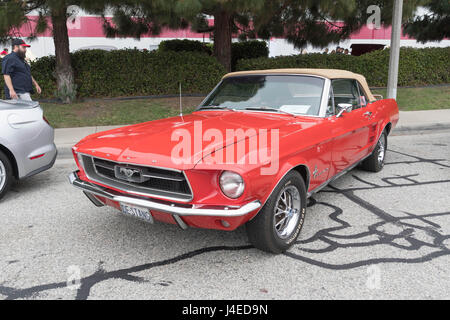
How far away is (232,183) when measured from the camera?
9.40ft

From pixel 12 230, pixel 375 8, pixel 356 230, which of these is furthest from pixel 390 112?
pixel 375 8

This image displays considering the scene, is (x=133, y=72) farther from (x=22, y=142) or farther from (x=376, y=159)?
(x=376, y=159)

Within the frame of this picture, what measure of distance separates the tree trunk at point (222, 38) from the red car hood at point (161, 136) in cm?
858

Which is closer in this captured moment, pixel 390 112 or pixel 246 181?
pixel 246 181

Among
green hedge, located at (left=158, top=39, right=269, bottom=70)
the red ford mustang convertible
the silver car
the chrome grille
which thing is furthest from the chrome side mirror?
green hedge, located at (left=158, top=39, right=269, bottom=70)

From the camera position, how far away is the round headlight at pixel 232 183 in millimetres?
2859

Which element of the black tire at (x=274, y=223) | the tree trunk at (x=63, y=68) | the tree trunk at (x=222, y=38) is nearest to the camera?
the black tire at (x=274, y=223)

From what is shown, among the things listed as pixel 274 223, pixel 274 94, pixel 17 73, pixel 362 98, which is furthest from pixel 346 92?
pixel 17 73

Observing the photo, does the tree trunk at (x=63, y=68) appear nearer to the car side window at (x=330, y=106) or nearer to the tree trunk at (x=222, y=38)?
the tree trunk at (x=222, y=38)

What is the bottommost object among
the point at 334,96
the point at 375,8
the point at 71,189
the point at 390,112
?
the point at 71,189

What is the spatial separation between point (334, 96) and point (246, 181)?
6.85 feet

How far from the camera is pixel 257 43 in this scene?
16781 millimetres

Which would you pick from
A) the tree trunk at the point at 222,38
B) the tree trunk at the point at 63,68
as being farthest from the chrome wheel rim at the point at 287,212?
the tree trunk at the point at 222,38

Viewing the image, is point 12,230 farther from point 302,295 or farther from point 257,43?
point 257,43
